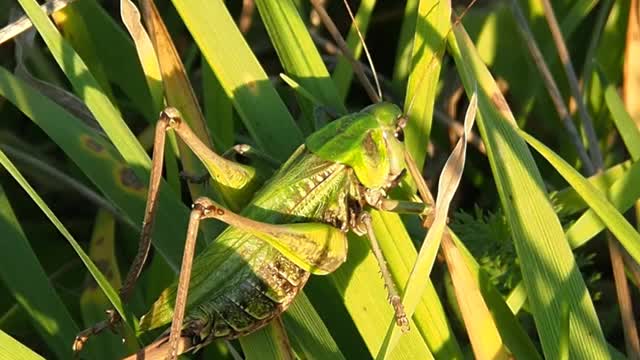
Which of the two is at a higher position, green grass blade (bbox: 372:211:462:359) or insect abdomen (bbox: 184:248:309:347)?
insect abdomen (bbox: 184:248:309:347)

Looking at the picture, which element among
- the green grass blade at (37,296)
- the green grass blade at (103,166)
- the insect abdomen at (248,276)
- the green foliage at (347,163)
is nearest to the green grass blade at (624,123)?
the green foliage at (347,163)

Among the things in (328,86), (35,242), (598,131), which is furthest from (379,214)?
(35,242)

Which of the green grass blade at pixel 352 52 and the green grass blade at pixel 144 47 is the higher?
the green grass blade at pixel 144 47

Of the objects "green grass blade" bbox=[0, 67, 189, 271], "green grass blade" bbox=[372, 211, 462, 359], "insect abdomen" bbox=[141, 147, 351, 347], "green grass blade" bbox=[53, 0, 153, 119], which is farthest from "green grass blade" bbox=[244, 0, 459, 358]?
"green grass blade" bbox=[53, 0, 153, 119]

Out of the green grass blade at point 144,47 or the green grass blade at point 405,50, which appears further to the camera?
the green grass blade at point 405,50

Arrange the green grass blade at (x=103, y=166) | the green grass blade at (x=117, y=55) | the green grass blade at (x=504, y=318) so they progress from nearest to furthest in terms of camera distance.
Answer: the green grass blade at (x=504, y=318) < the green grass blade at (x=103, y=166) < the green grass blade at (x=117, y=55)

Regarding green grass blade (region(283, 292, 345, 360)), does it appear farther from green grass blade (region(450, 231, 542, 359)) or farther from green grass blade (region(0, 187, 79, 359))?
green grass blade (region(0, 187, 79, 359))

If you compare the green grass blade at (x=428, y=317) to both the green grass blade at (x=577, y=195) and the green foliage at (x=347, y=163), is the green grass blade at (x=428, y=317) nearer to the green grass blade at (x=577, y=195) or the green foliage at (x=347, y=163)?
the green foliage at (x=347, y=163)
